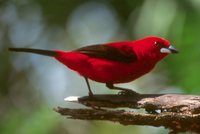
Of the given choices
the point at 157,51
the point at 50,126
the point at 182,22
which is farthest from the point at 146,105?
the point at 50,126

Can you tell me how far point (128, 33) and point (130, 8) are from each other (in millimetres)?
239

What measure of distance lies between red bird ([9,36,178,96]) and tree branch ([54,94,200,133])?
0.16m

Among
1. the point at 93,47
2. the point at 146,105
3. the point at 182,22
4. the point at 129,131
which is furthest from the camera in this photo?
the point at 129,131

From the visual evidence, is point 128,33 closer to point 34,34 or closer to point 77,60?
point 34,34

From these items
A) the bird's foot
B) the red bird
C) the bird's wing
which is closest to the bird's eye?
the red bird

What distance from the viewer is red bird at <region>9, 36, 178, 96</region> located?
2918 millimetres

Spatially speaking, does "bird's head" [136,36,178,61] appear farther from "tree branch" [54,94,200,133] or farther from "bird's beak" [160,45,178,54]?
"tree branch" [54,94,200,133]

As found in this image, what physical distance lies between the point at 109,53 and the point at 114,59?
39 mm

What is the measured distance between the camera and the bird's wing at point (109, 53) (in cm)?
295

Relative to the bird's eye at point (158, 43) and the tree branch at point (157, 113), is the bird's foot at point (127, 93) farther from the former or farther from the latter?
the bird's eye at point (158, 43)

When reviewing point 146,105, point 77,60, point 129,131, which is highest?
point 77,60

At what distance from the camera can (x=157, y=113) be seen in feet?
8.66

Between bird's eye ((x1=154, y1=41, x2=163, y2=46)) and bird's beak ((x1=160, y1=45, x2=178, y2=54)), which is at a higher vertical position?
bird's eye ((x1=154, y1=41, x2=163, y2=46))

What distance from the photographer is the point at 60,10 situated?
548 centimetres
